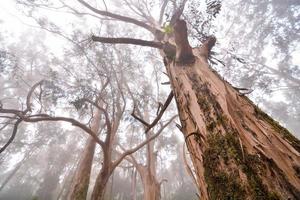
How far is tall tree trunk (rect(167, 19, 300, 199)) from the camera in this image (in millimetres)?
1078

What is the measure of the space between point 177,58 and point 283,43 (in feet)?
51.3

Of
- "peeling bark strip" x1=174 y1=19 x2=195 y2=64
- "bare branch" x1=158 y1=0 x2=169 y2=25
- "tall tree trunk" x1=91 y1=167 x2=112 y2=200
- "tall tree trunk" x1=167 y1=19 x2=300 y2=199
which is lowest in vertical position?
"tall tree trunk" x1=167 y1=19 x2=300 y2=199

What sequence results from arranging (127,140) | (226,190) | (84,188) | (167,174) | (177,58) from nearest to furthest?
(226,190) → (177,58) → (84,188) → (127,140) → (167,174)

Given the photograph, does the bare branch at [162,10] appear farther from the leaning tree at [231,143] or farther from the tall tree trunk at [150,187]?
the leaning tree at [231,143]

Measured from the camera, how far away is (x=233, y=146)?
1297mm

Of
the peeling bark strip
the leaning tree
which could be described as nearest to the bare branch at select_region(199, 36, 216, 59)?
the peeling bark strip

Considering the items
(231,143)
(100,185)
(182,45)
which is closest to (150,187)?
(100,185)

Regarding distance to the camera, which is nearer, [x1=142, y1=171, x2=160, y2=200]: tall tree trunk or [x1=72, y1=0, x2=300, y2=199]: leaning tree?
[x1=72, y1=0, x2=300, y2=199]: leaning tree

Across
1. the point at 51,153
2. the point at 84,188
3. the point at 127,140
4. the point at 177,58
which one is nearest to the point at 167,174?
the point at 127,140

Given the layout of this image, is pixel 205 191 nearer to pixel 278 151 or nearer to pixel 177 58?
pixel 278 151

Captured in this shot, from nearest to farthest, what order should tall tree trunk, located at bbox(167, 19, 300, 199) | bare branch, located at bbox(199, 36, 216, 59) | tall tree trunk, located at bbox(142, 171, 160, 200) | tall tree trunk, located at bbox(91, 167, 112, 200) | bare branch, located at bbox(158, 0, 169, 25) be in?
tall tree trunk, located at bbox(167, 19, 300, 199)
bare branch, located at bbox(199, 36, 216, 59)
tall tree trunk, located at bbox(91, 167, 112, 200)
tall tree trunk, located at bbox(142, 171, 160, 200)
bare branch, located at bbox(158, 0, 169, 25)

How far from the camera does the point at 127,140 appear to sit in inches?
870

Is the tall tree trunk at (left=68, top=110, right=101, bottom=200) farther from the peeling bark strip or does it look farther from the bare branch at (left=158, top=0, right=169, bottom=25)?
the peeling bark strip

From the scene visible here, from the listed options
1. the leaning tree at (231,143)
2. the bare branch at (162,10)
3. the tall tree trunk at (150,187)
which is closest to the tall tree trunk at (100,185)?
the tall tree trunk at (150,187)
